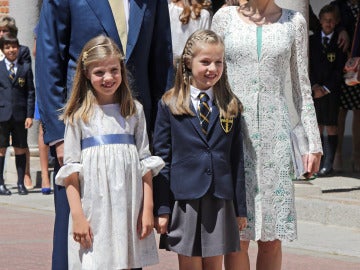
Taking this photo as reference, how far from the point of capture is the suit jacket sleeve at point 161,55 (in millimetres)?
5211

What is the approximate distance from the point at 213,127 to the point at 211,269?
2.34ft

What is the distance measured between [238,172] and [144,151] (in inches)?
22.4

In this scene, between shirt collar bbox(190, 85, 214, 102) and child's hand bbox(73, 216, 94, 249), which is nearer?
child's hand bbox(73, 216, 94, 249)

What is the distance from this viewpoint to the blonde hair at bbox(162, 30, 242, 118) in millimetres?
5137

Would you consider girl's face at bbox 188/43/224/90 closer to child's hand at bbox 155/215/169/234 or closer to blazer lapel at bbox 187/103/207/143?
blazer lapel at bbox 187/103/207/143

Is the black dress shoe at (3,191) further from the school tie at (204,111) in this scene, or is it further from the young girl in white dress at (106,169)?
the young girl in white dress at (106,169)

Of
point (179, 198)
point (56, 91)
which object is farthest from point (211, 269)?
point (56, 91)

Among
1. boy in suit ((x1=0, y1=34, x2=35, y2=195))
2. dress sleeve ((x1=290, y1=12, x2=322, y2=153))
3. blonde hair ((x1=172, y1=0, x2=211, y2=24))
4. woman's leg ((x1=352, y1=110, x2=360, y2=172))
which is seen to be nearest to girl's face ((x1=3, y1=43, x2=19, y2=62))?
boy in suit ((x1=0, y1=34, x2=35, y2=195))

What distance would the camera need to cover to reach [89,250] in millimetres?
4789

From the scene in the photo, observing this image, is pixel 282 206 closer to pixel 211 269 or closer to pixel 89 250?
pixel 211 269

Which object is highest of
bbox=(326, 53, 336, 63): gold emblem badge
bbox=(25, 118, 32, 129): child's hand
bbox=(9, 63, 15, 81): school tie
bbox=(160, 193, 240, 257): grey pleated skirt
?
bbox=(326, 53, 336, 63): gold emblem badge

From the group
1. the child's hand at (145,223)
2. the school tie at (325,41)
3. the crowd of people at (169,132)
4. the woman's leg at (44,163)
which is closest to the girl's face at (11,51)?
the woman's leg at (44,163)

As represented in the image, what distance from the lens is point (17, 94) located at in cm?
1266

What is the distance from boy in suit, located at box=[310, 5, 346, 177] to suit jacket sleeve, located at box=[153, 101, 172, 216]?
271 inches
